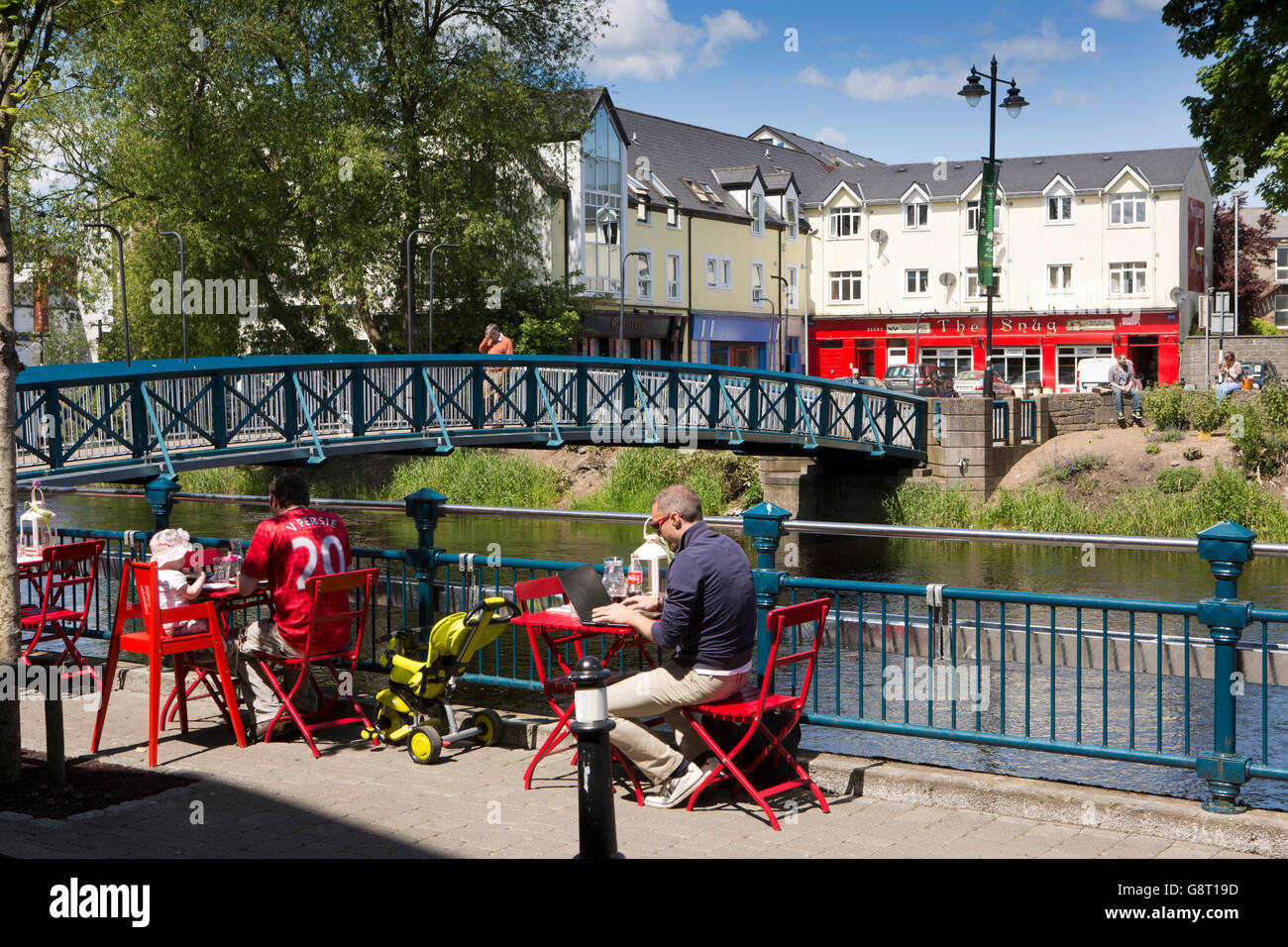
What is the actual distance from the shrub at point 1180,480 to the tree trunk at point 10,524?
2311cm

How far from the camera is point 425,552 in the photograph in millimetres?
8758

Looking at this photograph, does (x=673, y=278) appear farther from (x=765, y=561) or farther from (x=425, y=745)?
(x=425, y=745)

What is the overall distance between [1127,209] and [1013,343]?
6937mm

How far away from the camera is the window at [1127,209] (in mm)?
54438

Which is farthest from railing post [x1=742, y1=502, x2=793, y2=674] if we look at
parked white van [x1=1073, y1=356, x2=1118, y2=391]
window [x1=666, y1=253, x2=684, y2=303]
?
window [x1=666, y1=253, x2=684, y2=303]

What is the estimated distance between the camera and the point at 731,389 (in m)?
25.1

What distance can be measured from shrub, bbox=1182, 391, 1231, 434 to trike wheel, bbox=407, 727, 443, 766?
77.3 ft

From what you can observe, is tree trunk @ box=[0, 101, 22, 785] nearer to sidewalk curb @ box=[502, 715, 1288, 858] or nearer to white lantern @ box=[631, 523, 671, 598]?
white lantern @ box=[631, 523, 671, 598]

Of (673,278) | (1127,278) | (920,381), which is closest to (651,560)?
(920,381)

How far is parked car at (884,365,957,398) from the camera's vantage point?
140 ft

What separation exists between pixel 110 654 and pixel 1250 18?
23403mm

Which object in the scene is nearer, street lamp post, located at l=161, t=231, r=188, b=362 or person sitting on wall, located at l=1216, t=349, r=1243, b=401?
person sitting on wall, located at l=1216, t=349, r=1243, b=401
